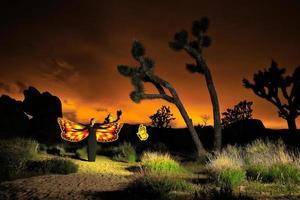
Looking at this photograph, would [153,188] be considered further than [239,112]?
No

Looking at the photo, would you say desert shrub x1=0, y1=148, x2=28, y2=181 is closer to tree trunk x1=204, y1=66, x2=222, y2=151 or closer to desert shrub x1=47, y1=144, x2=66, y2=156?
desert shrub x1=47, y1=144, x2=66, y2=156

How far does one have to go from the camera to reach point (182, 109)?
63.3 feet

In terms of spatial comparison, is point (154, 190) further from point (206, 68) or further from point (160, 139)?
point (160, 139)

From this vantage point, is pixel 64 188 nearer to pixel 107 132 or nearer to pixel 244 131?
pixel 107 132

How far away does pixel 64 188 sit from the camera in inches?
363

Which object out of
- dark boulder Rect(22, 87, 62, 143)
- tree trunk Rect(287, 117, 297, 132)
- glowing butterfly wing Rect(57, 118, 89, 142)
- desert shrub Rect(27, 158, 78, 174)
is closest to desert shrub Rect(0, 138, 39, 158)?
glowing butterfly wing Rect(57, 118, 89, 142)

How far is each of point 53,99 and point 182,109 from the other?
1892cm

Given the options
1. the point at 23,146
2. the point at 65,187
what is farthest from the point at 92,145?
the point at 65,187

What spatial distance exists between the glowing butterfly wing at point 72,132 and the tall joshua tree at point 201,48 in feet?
18.9

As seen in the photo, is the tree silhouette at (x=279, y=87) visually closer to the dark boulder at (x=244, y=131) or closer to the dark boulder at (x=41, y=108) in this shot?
the dark boulder at (x=244, y=131)

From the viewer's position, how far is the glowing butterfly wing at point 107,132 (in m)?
18.3

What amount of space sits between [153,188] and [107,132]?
34.1 ft

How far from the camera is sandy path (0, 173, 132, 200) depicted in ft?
27.3

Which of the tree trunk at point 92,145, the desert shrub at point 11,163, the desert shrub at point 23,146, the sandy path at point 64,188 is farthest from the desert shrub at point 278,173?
the desert shrub at point 23,146
